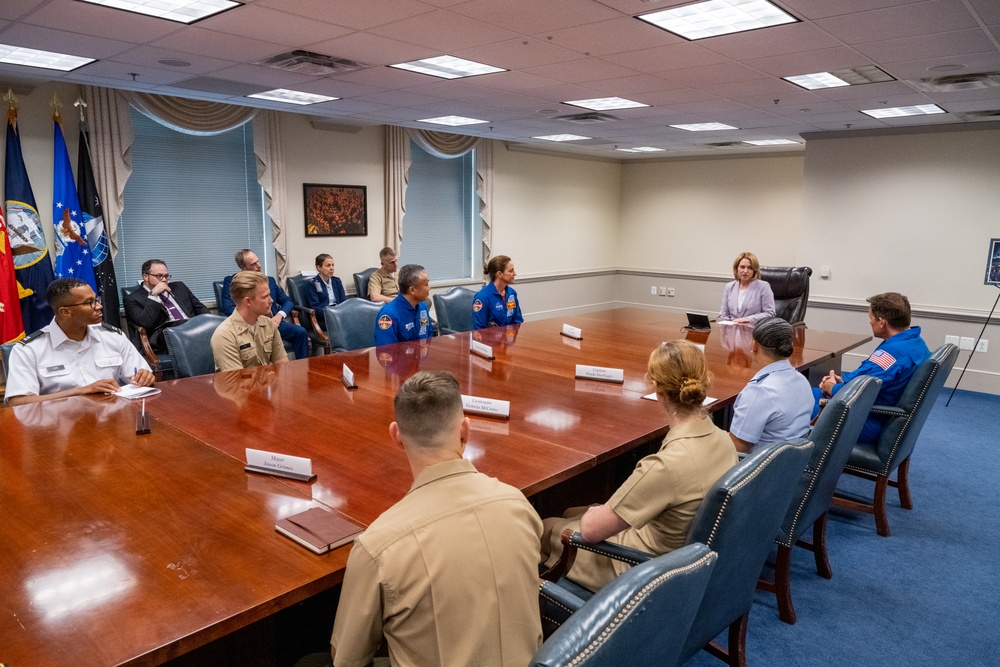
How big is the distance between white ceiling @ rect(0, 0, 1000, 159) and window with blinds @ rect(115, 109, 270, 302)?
72 cm

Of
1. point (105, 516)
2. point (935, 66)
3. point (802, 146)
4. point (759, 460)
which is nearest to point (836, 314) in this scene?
point (802, 146)

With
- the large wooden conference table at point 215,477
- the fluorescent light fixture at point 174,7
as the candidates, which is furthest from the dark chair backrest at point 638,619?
the fluorescent light fixture at point 174,7

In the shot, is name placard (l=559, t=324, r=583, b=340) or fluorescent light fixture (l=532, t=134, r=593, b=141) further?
fluorescent light fixture (l=532, t=134, r=593, b=141)

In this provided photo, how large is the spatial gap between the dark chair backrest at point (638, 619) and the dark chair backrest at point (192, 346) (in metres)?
3.03

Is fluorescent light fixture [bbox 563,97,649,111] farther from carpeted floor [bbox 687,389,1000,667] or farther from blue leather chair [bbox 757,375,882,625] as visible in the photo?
blue leather chair [bbox 757,375,882,625]

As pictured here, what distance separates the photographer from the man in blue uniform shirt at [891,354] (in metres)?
3.32

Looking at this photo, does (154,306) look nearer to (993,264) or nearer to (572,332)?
(572,332)

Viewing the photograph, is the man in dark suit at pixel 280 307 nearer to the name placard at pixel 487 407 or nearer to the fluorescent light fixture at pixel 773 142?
the name placard at pixel 487 407

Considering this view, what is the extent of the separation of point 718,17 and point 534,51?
3.26ft

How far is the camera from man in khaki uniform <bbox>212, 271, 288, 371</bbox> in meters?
3.32

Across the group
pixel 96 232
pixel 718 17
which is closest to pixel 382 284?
pixel 96 232

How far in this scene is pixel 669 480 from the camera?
5.72 ft

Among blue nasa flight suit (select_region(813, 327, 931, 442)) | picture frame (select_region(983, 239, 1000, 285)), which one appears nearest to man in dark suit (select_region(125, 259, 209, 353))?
blue nasa flight suit (select_region(813, 327, 931, 442))

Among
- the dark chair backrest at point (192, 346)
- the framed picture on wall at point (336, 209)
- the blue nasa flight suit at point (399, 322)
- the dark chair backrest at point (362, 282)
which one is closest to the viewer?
the dark chair backrest at point (192, 346)
